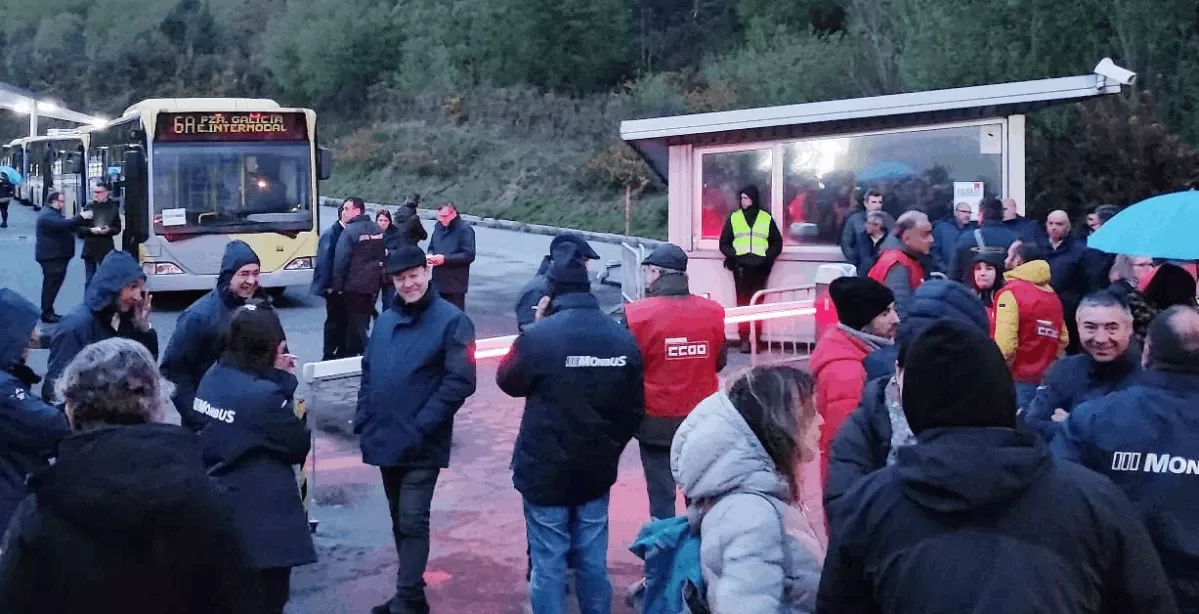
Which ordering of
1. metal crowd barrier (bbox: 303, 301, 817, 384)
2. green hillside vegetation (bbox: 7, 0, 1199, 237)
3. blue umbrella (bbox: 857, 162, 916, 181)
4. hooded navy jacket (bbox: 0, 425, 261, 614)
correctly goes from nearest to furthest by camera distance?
1. hooded navy jacket (bbox: 0, 425, 261, 614)
2. metal crowd barrier (bbox: 303, 301, 817, 384)
3. blue umbrella (bbox: 857, 162, 916, 181)
4. green hillside vegetation (bbox: 7, 0, 1199, 237)

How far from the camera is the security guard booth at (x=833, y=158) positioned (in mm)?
12258

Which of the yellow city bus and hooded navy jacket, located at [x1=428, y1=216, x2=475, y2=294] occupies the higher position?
the yellow city bus

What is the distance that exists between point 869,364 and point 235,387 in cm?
232

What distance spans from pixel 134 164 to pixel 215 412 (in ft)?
42.5

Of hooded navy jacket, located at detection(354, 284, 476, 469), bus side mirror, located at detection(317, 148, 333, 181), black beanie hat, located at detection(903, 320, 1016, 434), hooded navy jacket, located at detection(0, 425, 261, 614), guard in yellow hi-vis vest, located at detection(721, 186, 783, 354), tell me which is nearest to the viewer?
black beanie hat, located at detection(903, 320, 1016, 434)

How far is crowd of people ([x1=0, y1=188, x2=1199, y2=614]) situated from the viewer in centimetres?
242

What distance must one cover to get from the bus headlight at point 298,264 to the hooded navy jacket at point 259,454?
1334 cm

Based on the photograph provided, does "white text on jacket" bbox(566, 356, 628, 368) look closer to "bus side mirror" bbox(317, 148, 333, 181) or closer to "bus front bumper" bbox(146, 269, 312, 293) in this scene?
"bus front bumper" bbox(146, 269, 312, 293)

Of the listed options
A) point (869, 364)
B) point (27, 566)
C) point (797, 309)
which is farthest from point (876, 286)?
point (797, 309)

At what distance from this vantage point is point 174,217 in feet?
56.2

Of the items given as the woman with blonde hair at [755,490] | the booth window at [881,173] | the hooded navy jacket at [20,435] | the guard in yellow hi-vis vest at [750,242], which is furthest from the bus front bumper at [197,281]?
the woman with blonde hair at [755,490]

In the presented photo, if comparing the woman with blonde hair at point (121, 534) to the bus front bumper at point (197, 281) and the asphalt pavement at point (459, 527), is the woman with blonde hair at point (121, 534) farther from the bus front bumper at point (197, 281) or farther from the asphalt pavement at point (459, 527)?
the bus front bumper at point (197, 281)

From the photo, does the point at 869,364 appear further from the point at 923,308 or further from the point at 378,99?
the point at 378,99

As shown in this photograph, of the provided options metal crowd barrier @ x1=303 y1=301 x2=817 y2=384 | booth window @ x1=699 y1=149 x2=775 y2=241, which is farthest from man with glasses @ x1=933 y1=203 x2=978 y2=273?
booth window @ x1=699 y1=149 x2=775 y2=241
